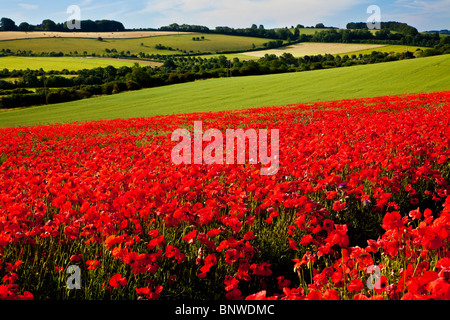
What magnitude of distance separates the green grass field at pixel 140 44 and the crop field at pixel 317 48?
18.0 m

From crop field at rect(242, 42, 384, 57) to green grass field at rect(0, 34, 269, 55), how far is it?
59.0ft

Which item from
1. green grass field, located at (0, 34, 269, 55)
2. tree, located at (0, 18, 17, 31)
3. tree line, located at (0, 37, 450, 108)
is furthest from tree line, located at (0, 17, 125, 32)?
tree line, located at (0, 37, 450, 108)

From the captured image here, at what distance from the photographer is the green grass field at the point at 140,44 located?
454ft

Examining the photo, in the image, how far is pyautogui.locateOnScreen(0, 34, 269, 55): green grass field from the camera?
138 m

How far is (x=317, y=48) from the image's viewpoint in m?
134

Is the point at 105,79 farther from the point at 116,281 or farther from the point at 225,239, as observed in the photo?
the point at 116,281

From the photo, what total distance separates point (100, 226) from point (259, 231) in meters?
1.98

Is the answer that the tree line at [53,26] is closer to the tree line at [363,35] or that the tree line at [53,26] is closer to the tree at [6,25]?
the tree at [6,25]

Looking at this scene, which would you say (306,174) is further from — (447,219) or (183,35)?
(183,35)

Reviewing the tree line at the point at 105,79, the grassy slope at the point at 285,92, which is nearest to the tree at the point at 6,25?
the tree line at the point at 105,79

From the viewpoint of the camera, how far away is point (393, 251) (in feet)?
9.27

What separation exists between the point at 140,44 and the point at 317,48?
258ft

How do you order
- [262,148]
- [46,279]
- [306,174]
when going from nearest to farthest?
[46,279]
[306,174]
[262,148]
